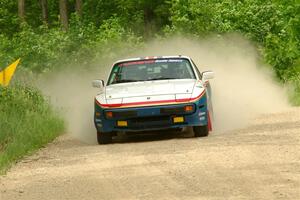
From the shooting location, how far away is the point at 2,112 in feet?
53.1

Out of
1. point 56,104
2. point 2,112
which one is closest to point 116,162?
point 2,112

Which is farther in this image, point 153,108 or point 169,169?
point 153,108

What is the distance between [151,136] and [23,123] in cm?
244

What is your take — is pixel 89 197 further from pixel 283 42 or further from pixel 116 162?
pixel 283 42

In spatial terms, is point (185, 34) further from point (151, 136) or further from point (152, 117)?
point (152, 117)

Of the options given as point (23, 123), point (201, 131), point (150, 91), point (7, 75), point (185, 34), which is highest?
point (7, 75)

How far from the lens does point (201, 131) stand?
47.0 feet

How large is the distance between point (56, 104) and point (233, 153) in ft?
35.4

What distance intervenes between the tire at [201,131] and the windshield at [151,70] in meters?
1.50

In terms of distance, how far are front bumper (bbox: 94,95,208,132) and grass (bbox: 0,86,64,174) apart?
4.59ft

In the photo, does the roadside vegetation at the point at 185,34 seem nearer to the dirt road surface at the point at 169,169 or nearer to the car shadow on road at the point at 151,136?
the car shadow on road at the point at 151,136

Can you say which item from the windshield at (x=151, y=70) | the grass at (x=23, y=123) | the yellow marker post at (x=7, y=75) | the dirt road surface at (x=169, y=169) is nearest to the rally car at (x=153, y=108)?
the dirt road surface at (x=169, y=169)

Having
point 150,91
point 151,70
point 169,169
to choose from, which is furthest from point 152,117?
point 169,169

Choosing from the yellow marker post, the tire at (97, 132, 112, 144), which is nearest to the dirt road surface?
the tire at (97, 132, 112, 144)
